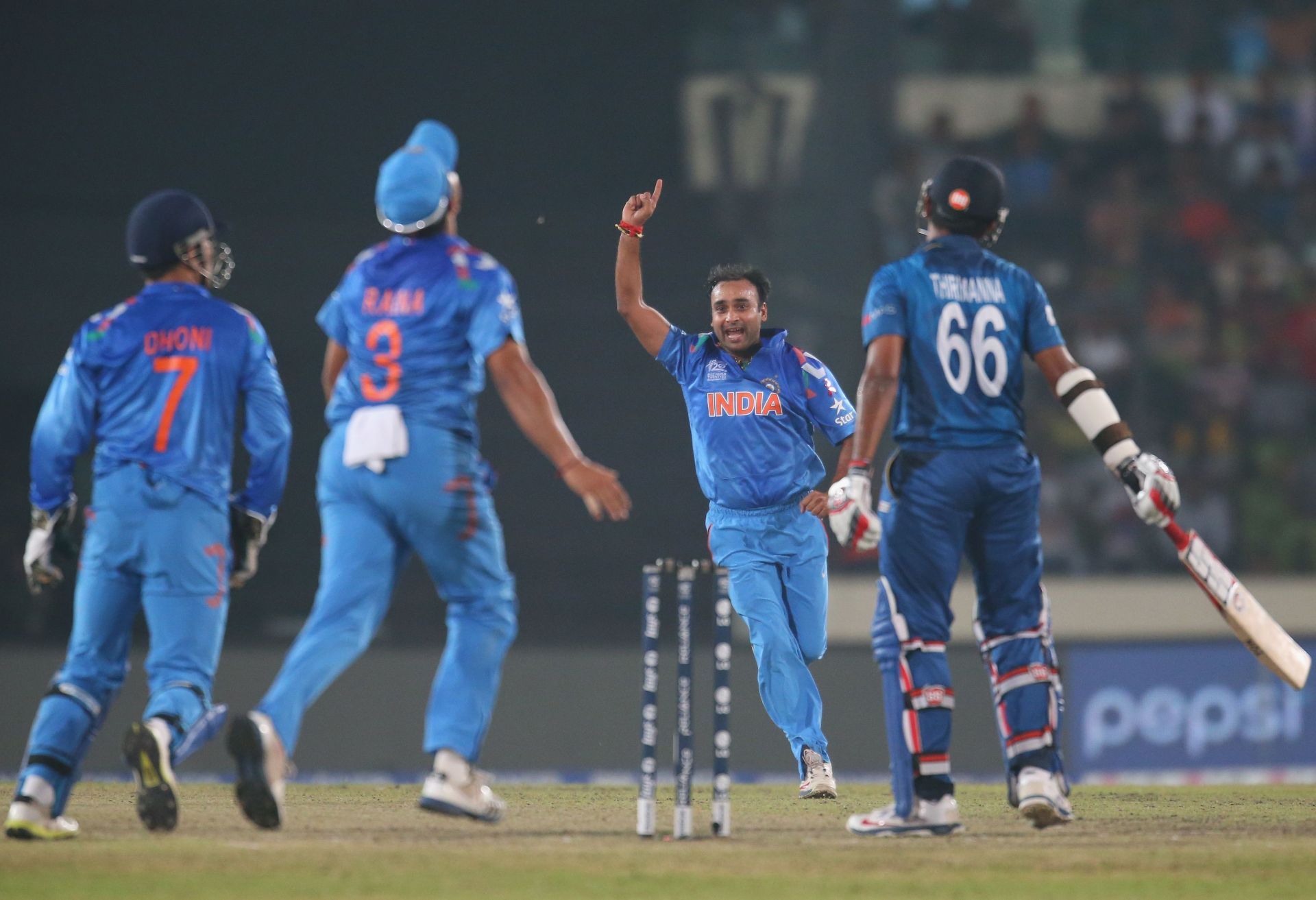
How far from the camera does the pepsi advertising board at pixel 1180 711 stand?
11539 millimetres

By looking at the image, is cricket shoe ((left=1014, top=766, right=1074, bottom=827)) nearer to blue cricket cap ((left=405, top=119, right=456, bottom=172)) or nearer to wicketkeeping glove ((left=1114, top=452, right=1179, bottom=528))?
wicketkeeping glove ((left=1114, top=452, right=1179, bottom=528))

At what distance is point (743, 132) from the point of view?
14961 mm

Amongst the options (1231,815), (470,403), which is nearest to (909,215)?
(1231,815)

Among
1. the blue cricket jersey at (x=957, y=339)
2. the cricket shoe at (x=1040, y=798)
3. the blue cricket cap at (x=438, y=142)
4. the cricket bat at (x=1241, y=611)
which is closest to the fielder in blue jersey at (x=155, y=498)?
the blue cricket cap at (x=438, y=142)

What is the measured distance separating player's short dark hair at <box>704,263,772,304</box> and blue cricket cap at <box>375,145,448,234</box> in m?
1.83

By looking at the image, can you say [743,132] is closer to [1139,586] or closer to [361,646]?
[1139,586]

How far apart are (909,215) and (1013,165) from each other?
4.81 feet

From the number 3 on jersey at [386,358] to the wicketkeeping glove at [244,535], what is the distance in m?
0.71

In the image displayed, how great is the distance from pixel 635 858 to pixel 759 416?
2.44 meters

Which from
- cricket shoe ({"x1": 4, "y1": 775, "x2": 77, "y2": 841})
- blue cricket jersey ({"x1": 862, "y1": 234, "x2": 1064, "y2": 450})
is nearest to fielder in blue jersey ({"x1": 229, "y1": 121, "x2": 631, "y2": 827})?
cricket shoe ({"x1": 4, "y1": 775, "x2": 77, "y2": 841})

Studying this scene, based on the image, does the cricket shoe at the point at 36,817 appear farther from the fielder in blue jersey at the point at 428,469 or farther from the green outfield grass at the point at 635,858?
the fielder in blue jersey at the point at 428,469

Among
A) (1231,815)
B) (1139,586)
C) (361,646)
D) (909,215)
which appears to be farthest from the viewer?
(909,215)

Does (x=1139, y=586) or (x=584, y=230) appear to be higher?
(x=584, y=230)

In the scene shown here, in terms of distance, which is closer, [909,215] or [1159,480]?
[1159,480]
